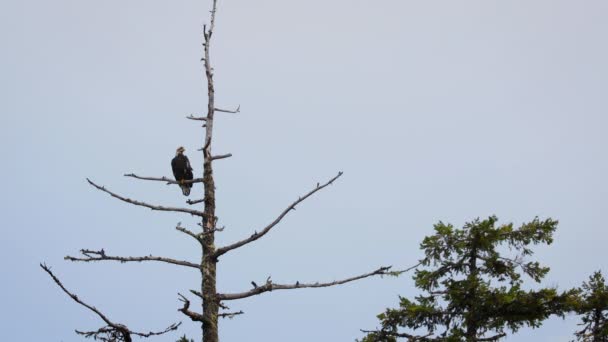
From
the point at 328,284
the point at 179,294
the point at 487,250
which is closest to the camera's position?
the point at 179,294

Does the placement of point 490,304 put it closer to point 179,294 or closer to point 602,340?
point 602,340

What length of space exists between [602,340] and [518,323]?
3.91 m

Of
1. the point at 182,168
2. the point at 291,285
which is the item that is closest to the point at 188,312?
the point at 291,285

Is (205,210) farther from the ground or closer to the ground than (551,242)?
closer to the ground

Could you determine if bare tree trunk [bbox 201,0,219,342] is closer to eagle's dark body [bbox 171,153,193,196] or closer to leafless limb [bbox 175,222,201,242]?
leafless limb [bbox 175,222,201,242]

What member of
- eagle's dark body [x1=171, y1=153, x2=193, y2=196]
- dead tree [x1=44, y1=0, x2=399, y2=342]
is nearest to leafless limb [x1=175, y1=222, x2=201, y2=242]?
dead tree [x1=44, y1=0, x2=399, y2=342]

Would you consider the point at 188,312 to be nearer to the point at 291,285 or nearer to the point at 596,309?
the point at 291,285

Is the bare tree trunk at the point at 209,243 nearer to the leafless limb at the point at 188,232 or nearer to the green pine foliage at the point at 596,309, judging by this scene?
the leafless limb at the point at 188,232

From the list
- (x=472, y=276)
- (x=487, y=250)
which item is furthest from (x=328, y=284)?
(x=487, y=250)

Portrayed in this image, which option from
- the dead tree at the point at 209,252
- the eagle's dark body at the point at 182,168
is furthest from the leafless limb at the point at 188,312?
the eagle's dark body at the point at 182,168

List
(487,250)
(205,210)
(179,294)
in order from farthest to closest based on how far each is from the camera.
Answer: (487,250), (205,210), (179,294)

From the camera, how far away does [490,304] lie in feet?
51.0

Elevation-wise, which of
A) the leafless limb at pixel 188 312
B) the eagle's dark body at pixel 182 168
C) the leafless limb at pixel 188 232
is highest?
the eagle's dark body at pixel 182 168

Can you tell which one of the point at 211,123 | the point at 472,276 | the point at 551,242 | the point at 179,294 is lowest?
the point at 179,294
